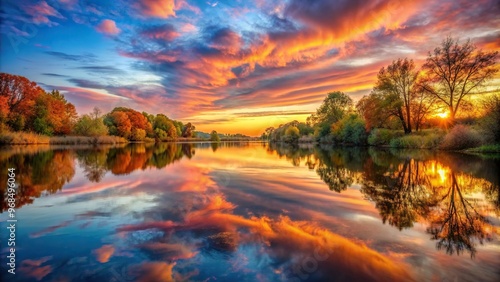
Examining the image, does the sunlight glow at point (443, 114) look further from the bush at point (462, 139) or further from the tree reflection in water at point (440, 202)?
the tree reflection in water at point (440, 202)

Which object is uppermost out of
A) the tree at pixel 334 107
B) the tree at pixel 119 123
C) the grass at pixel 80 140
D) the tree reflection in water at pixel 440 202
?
the tree at pixel 334 107

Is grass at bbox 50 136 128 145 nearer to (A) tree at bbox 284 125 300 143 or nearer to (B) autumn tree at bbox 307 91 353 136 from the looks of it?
(B) autumn tree at bbox 307 91 353 136

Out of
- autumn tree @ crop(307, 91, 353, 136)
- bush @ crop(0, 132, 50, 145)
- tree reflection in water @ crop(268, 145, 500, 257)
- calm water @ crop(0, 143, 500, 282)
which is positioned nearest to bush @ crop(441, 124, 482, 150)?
tree reflection in water @ crop(268, 145, 500, 257)

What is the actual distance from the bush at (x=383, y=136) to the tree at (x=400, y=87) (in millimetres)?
1502

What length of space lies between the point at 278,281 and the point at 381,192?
6.28 metres

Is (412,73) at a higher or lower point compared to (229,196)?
higher

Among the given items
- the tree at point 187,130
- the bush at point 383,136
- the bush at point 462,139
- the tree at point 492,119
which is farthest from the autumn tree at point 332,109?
the tree at point 187,130

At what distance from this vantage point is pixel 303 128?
9556 cm

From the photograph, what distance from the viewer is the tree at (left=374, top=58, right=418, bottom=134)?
113 feet

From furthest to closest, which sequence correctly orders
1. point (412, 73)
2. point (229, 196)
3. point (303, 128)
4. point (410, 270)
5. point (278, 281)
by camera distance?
point (303, 128) → point (412, 73) → point (229, 196) → point (410, 270) → point (278, 281)

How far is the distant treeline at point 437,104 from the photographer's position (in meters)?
24.4

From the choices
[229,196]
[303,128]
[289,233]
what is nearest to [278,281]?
[289,233]

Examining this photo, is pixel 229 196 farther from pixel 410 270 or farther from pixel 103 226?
pixel 410 270

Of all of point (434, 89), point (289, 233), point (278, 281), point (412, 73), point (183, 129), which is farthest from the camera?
point (183, 129)
